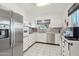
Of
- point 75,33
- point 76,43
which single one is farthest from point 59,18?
point 76,43

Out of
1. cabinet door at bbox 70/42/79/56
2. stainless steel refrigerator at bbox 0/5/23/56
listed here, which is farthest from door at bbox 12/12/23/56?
cabinet door at bbox 70/42/79/56

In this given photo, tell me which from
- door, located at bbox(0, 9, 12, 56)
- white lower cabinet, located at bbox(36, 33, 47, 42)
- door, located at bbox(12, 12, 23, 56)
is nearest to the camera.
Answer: door, located at bbox(0, 9, 12, 56)

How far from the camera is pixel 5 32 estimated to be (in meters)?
2.02

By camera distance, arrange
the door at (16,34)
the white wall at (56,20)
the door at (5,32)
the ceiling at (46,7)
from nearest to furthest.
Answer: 1. the door at (5,32)
2. the door at (16,34)
3. the ceiling at (46,7)
4. the white wall at (56,20)

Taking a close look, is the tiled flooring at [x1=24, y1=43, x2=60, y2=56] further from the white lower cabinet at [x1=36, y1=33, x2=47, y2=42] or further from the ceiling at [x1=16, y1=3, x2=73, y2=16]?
the ceiling at [x1=16, y1=3, x2=73, y2=16]

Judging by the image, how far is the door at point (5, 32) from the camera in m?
1.91

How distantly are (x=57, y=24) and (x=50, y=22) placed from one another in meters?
0.56

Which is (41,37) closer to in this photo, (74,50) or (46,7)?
(46,7)

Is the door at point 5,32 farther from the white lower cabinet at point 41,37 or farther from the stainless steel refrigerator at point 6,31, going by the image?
the white lower cabinet at point 41,37

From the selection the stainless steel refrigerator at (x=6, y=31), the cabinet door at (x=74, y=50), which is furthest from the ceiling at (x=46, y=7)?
the cabinet door at (x=74, y=50)

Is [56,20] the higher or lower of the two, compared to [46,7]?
lower

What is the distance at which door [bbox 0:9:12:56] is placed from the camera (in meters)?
1.91

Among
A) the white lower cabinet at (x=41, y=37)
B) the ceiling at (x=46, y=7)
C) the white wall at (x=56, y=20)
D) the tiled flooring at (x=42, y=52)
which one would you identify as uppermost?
the ceiling at (x=46, y=7)

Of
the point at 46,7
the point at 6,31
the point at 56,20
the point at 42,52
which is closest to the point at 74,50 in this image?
the point at 6,31
